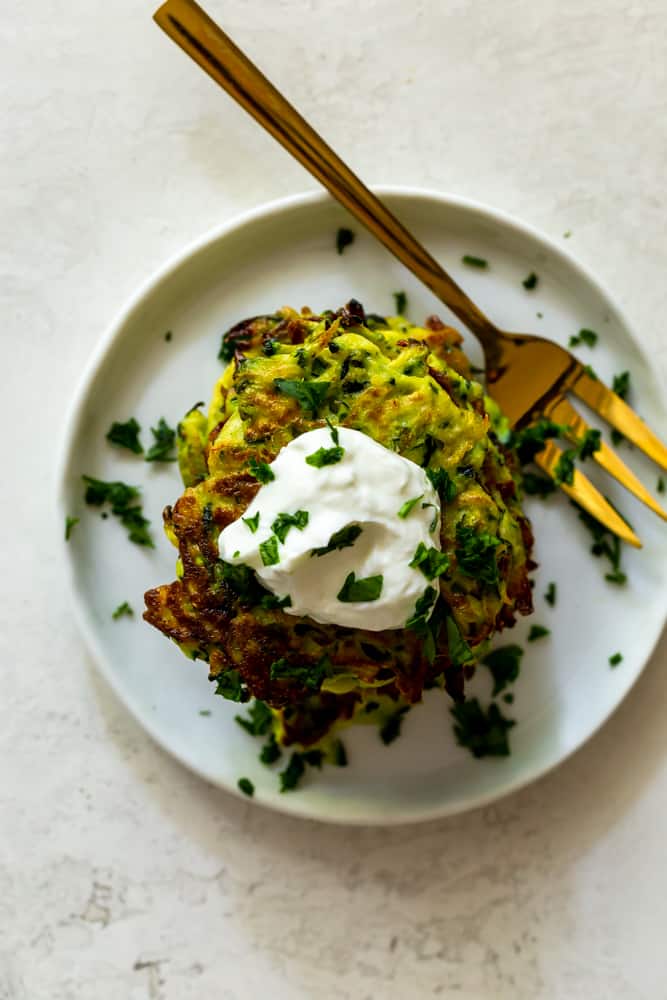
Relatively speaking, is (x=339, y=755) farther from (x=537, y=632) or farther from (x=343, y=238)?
(x=343, y=238)

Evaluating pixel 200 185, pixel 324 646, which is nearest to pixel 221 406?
pixel 324 646

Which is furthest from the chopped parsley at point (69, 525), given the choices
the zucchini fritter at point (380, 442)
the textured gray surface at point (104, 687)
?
the zucchini fritter at point (380, 442)

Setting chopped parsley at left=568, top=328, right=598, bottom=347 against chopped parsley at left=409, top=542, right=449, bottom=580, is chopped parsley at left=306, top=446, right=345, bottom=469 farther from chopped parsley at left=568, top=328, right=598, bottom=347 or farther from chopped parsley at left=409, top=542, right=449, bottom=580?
chopped parsley at left=568, top=328, right=598, bottom=347

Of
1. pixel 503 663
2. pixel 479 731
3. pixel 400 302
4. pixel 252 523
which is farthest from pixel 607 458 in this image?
pixel 252 523

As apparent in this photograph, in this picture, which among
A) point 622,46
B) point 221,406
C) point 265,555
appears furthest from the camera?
point 622,46

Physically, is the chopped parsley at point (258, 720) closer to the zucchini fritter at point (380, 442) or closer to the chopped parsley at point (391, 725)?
the chopped parsley at point (391, 725)

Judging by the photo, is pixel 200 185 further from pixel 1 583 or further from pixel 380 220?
pixel 1 583

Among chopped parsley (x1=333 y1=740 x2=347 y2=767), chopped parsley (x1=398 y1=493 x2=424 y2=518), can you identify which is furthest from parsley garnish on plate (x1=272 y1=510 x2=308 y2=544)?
chopped parsley (x1=333 y1=740 x2=347 y2=767)
